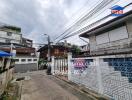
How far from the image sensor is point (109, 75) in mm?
4941

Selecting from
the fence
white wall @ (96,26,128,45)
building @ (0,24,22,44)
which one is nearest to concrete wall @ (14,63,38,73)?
building @ (0,24,22,44)

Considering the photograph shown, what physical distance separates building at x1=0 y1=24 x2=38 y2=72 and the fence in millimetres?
16330

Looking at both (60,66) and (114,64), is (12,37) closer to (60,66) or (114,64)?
(60,66)

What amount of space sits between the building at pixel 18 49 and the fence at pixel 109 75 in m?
16.3

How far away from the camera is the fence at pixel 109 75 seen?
4.16m

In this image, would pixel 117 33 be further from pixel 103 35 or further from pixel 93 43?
A: pixel 93 43

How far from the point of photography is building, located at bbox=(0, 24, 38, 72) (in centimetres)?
2366

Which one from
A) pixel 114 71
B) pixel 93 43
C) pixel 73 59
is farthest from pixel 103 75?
pixel 93 43

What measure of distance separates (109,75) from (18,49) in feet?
88.0

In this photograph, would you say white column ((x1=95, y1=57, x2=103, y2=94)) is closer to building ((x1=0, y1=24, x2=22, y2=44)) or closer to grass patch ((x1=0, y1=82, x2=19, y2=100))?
grass patch ((x1=0, y1=82, x2=19, y2=100))

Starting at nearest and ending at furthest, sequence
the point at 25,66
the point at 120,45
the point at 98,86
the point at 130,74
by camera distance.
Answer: the point at 130,74 < the point at 98,86 < the point at 120,45 < the point at 25,66

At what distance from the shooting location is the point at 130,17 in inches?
305

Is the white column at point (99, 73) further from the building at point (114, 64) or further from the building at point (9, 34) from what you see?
the building at point (9, 34)

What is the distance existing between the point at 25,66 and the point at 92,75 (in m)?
21.2
